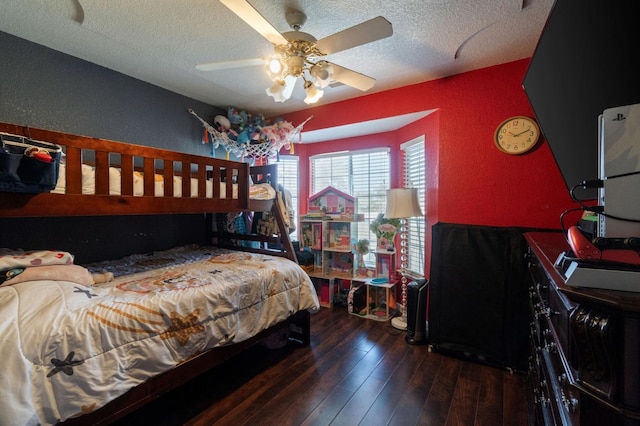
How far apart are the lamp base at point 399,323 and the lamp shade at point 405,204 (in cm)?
108

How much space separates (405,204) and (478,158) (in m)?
0.73

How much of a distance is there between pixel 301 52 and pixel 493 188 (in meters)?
1.89

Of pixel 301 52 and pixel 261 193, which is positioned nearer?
pixel 301 52

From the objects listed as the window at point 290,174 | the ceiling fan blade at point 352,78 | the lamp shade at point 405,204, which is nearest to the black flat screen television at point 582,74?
the ceiling fan blade at point 352,78

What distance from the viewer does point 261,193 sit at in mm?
2713

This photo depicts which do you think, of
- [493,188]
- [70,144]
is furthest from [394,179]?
[70,144]

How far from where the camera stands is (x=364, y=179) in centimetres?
359

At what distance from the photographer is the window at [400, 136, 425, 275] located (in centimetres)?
293

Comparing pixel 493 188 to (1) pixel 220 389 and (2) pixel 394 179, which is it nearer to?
(2) pixel 394 179

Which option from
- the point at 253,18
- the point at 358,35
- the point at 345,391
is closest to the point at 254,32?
the point at 253,18

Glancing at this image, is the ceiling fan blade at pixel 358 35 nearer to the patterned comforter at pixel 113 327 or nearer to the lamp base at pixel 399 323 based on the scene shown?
the patterned comforter at pixel 113 327

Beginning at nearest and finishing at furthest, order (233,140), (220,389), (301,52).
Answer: (301,52)
(220,389)
(233,140)

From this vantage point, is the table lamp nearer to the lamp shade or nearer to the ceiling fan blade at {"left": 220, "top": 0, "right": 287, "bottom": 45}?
the lamp shade

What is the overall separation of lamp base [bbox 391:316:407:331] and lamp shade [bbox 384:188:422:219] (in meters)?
1.08
